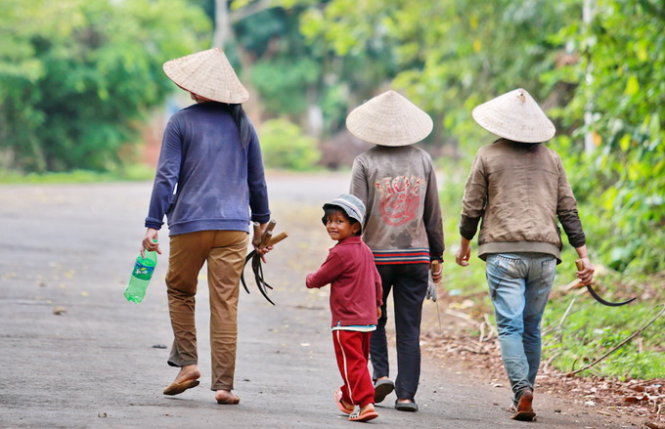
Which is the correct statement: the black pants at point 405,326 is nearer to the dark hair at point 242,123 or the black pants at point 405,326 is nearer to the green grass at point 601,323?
the dark hair at point 242,123

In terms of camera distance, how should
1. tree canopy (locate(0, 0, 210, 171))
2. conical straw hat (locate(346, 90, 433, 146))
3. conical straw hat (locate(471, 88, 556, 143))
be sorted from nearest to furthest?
conical straw hat (locate(471, 88, 556, 143))
conical straw hat (locate(346, 90, 433, 146))
tree canopy (locate(0, 0, 210, 171))

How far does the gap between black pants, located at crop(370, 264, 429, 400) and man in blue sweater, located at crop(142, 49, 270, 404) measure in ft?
2.99

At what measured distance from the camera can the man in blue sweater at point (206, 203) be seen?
250 inches

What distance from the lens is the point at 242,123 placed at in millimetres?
6484

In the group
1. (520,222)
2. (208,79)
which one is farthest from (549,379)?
(208,79)

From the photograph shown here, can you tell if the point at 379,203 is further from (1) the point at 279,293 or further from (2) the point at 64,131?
(2) the point at 64,131

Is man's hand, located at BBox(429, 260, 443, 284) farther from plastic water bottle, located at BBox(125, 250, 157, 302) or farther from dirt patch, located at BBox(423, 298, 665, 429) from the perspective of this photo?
plastic water bottle, located at BBox(125, 250, 157, 302)

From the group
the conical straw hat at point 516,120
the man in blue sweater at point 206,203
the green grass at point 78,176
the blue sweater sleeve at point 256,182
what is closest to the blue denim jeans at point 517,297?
the conical straw hat at point 516,120

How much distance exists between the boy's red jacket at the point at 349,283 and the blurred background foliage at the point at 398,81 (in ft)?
9.60

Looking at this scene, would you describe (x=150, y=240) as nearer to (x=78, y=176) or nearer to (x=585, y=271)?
(x=585, y=271)

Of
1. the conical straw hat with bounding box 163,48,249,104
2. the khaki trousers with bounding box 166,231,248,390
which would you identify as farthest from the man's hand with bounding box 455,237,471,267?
the conical straw hat with bounding box 163,48,249,104

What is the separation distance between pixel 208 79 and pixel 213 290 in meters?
1.23

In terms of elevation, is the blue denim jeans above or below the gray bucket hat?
below

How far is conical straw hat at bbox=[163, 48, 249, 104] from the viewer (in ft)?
20.9
